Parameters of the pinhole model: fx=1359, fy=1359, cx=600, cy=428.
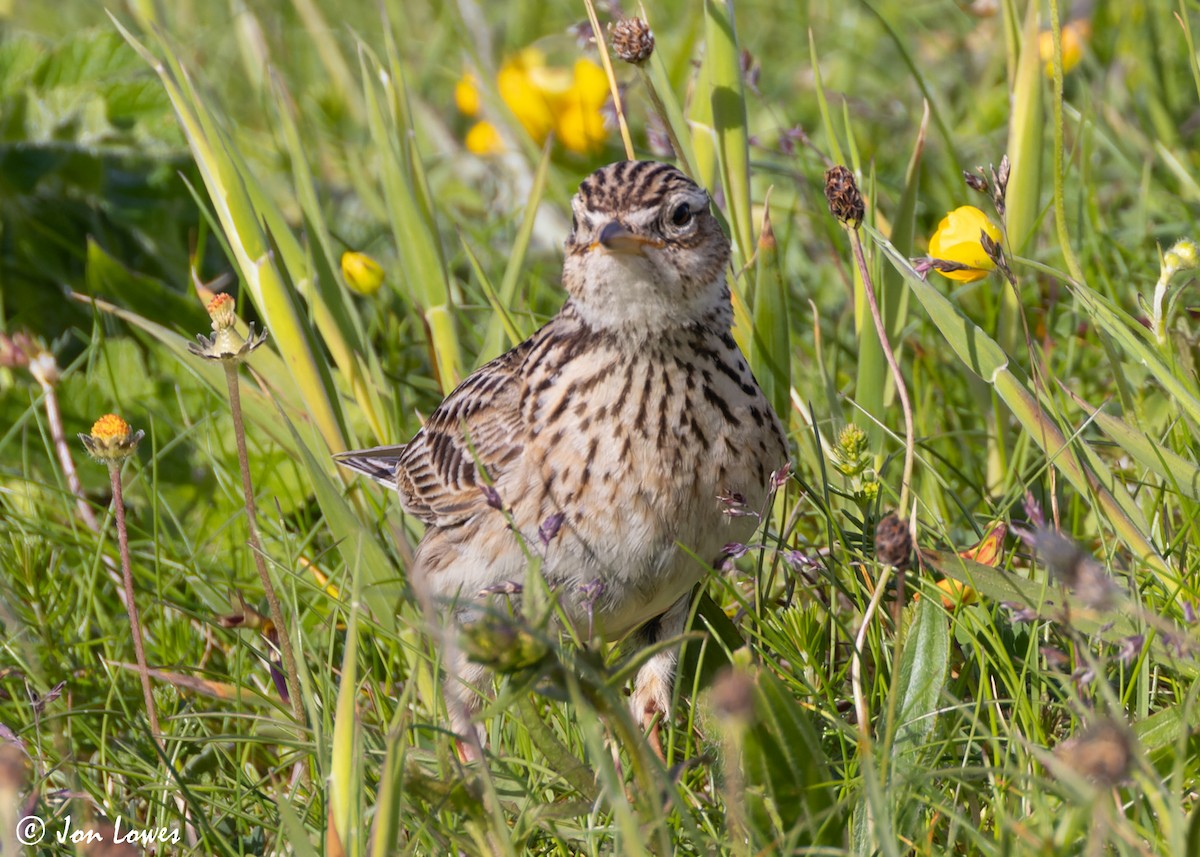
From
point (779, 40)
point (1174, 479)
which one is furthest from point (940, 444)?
point (779, 40)

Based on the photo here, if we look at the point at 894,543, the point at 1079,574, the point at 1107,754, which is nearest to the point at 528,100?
the point at 894,543

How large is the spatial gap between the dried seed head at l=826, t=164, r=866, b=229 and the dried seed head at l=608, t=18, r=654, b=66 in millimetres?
810

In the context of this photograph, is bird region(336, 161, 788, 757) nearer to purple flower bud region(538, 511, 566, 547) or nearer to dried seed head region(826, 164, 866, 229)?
purple flower bud region(538, 511, 566, 547)

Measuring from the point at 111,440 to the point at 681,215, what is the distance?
62.6 inches

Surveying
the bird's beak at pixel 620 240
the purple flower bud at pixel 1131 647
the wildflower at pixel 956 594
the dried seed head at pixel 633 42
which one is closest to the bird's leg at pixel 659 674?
the wildflower at pixel 956 594

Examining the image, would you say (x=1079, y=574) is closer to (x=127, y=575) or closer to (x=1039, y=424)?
(x=1039, y=424)

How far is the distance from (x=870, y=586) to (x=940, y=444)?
1294 mm

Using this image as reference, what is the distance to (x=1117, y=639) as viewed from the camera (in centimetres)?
306

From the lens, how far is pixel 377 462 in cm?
467

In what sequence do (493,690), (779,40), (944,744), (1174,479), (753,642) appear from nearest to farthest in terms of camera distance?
(944,744) < (1174,479) < (753,642) < (493,690) < (779,40)

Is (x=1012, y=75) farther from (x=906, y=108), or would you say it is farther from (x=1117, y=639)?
(x=906, y=108)

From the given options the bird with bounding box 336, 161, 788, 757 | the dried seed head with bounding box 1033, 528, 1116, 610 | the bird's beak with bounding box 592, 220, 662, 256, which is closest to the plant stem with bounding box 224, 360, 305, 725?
the bird with bounding box 336, 161, 788, 757

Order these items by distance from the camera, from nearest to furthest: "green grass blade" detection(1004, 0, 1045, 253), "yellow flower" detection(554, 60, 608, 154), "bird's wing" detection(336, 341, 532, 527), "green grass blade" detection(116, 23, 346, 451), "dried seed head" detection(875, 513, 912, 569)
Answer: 1. "dried seed head" detection(875, 513, 912, 569)
2. "bird's wing" detection(336, 341, 532, 527)
3. "green grass blade" detection(1004, 0, 1045, 253)
4. "green grass blade" detection(116, 23, 346, 451)
5. "yellow flower" detection(554, 60, 608, 154)

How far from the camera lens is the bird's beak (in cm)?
345
